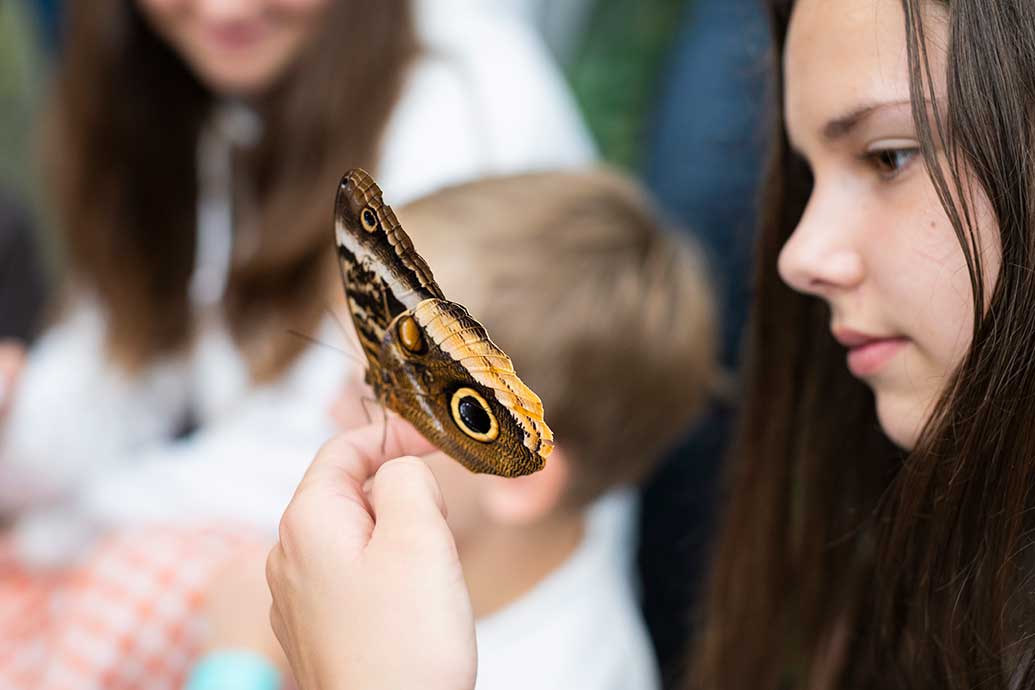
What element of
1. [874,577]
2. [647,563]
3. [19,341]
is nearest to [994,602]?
[874,577]

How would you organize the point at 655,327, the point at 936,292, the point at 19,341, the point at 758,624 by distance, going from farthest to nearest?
the point at 19,341, the point at 655,327, the point at 758,624, the point at 936,292

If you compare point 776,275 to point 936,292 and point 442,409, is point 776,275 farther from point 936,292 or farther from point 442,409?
point 442,409

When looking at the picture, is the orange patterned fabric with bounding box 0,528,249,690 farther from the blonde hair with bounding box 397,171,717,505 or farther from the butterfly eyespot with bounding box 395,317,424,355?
the butterfly eyespot with bounding box 395,317,424,355

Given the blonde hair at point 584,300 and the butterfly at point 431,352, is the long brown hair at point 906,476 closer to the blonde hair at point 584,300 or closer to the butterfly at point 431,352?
the blonde hair at point 584,300

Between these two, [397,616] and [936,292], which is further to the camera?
[936,292]

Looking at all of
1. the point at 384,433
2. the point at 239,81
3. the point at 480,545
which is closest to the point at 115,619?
the point at 480,545

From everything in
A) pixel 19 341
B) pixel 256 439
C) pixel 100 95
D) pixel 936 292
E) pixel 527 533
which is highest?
pixel 100 95

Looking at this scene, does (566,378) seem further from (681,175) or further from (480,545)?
(681,175)

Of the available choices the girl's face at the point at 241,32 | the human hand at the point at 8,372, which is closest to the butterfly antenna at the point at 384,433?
the human hand at the point at 8,372
